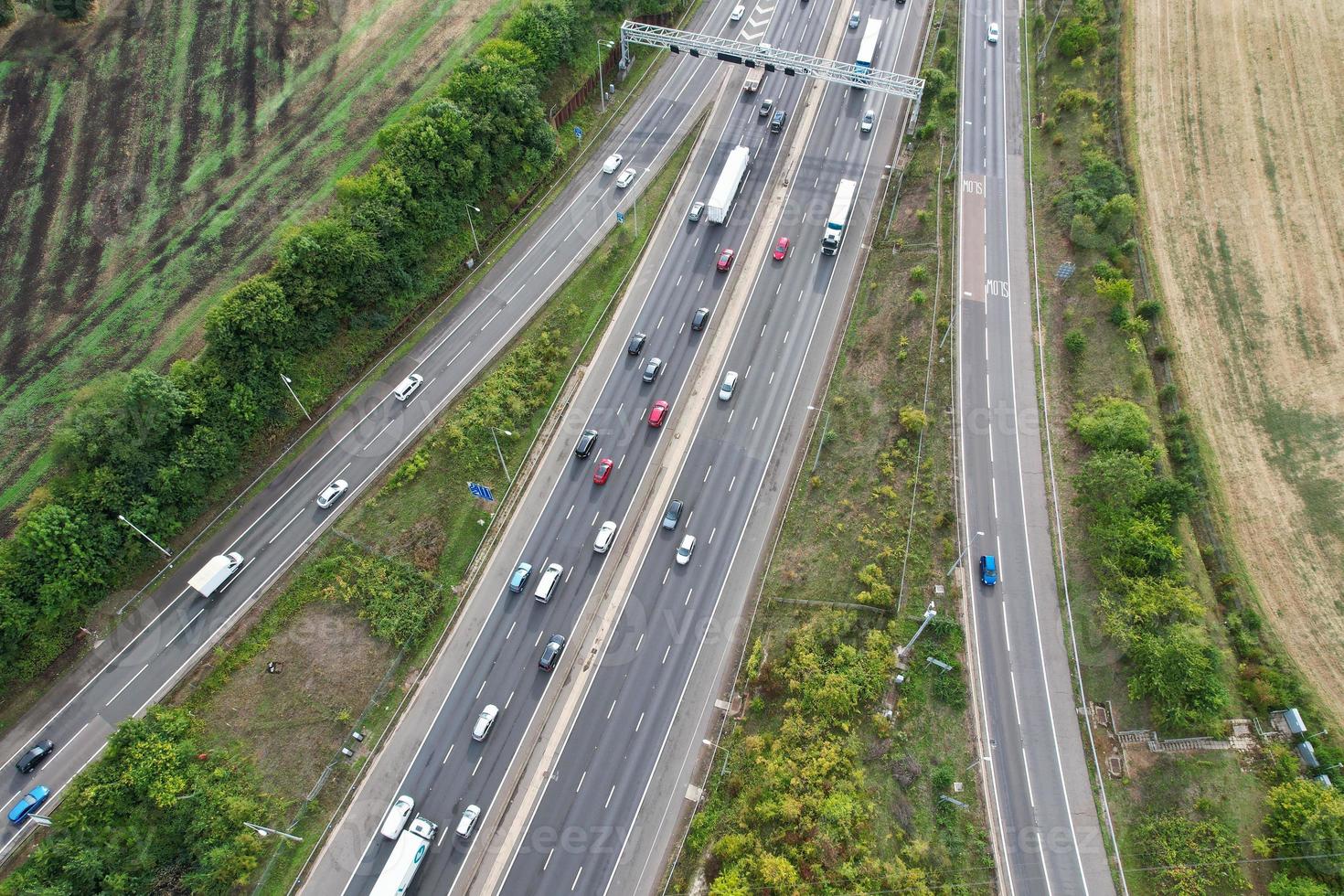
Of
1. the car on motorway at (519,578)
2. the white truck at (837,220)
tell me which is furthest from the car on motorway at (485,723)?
the white truck at (837,220)

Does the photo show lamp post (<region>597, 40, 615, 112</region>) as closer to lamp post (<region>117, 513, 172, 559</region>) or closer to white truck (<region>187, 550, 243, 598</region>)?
white truck (<region>187, 550, 243, 598</region>)

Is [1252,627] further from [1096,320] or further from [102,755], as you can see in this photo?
[102,755]

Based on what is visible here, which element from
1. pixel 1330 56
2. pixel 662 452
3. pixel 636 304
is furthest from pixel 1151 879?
pixel 1330 56

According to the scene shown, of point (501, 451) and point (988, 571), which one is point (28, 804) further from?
point (988, 571)

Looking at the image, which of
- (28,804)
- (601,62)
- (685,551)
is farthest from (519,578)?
(601,62)

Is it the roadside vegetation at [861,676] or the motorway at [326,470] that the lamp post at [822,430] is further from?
the motorway at [326,470]

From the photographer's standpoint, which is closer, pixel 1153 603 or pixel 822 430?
pixel 1153 603

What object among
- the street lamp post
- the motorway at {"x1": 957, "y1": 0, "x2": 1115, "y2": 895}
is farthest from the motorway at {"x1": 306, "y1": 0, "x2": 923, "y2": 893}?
the street lamp post
